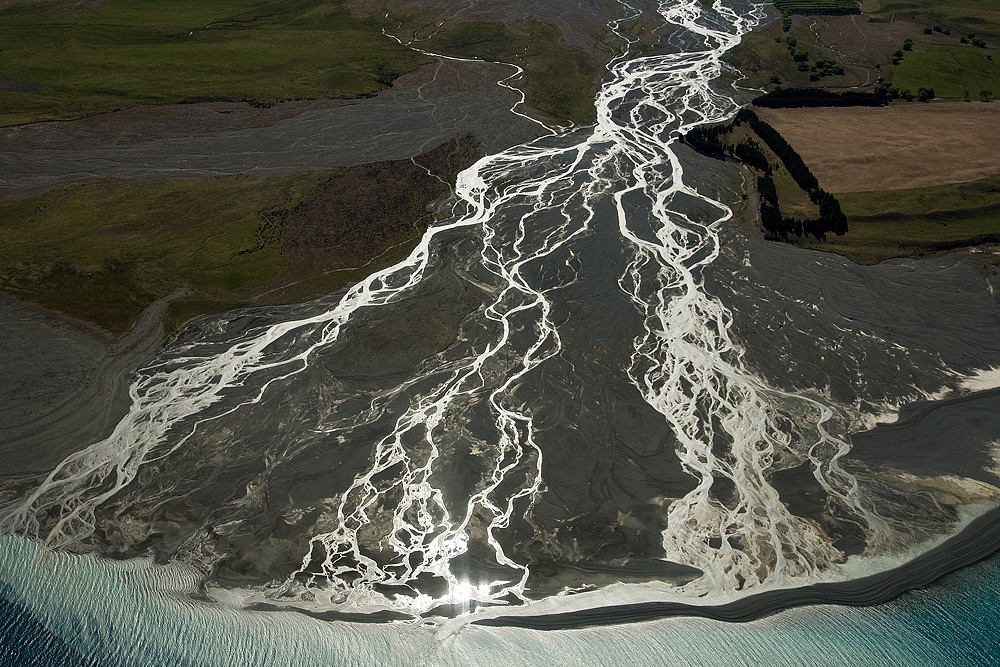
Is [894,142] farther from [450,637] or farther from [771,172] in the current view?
[450,637]

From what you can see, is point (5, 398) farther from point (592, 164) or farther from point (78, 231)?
point (592, 164)

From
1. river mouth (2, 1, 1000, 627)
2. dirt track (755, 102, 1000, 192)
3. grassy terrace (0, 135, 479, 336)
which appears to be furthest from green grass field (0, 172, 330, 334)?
dirt track (755, 102, 1000, 192)

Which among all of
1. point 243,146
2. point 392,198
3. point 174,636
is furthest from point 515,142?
point 174,636

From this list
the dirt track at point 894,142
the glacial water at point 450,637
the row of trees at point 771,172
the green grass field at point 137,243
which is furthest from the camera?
the dirt track at point 894,142

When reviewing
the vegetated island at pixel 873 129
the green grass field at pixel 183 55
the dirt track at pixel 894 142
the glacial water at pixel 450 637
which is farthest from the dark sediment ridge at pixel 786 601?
the green grass field at pixel 183 55

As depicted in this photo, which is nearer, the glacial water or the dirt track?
the glacial water

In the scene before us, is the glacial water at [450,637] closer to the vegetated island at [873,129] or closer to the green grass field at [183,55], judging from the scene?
the vegetated island at [873,129]

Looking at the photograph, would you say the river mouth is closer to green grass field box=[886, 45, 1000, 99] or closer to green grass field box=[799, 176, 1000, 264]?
green grass field box=[799, 176, 1000, 264]
